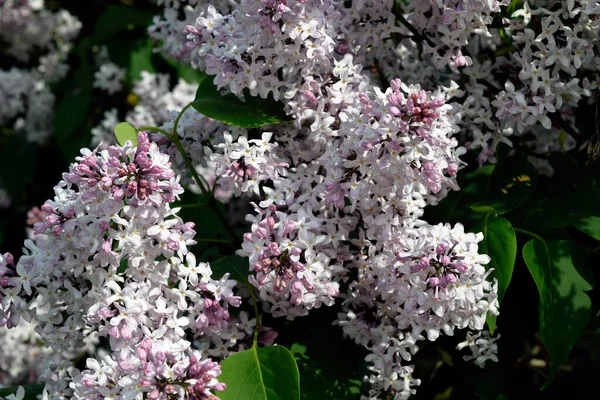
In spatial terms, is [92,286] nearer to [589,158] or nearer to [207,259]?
[207,259]

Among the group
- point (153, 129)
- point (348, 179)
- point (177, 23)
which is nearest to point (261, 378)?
point (348, 179)

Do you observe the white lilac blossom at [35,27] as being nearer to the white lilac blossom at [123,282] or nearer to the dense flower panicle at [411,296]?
the white lilac blossom at [123,282]

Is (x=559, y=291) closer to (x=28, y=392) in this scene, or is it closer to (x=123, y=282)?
(x=123, y=282)

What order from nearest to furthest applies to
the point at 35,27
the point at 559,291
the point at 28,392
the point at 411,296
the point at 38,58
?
the point at 411,296 → the point at 559,291 → the point at 28,392 → the point at 35,27 → the point at 38,58

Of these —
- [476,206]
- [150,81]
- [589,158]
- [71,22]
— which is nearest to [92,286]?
[476,206]

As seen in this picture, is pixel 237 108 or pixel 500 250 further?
pixel 237 108

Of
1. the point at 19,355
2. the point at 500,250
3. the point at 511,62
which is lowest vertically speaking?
the point at 19,355
